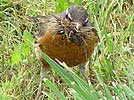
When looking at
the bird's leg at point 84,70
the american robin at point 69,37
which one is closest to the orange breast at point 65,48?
the american robin at point 69,37

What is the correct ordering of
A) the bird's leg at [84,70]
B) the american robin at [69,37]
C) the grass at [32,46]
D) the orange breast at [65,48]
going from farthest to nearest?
1. the bird's leg at [84,70]
2. the grass at [32,46]
3. the orange breast at [65,48]
4. the american robin at [69,37]

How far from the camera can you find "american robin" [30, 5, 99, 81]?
2836mm

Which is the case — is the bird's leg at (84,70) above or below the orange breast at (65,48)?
below

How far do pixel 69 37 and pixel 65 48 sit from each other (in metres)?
0.35

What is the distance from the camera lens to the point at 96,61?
3643 mm

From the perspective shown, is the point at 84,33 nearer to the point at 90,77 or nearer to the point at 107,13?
the point at 90,77

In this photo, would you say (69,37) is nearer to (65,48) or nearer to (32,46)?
(65,48)

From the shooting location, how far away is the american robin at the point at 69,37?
112 inches

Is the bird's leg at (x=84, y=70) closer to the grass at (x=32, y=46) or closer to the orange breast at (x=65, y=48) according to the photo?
the grass at (x=32, y=46)

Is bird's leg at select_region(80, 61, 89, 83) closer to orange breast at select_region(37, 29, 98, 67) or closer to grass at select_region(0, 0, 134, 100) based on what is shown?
grass at select_region(0, 0, 134, 100)

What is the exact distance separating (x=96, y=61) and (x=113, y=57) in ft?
0.45

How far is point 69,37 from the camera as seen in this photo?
2.97m

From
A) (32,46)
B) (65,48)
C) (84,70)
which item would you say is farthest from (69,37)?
(84,70)

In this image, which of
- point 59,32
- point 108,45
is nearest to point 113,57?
point 108,45
